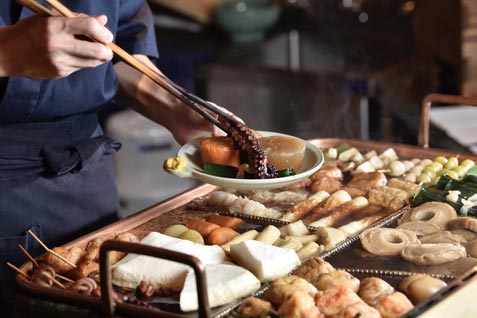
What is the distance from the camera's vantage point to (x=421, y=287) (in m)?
2.21

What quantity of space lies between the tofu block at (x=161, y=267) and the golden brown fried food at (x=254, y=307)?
207 millimetres

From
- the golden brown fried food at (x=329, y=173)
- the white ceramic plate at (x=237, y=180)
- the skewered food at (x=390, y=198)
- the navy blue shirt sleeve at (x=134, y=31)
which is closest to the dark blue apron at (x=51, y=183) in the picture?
the navy blue shirt sleeve at (x=134, y=31)

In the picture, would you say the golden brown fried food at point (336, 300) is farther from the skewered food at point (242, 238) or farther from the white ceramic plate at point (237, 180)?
the white ceramic plate at point (237, 180)

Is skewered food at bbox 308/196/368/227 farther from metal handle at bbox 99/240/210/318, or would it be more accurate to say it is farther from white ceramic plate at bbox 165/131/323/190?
metal handle at bbox 99/240/210/318

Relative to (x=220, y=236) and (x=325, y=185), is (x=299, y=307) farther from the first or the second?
(x=325, y=185)

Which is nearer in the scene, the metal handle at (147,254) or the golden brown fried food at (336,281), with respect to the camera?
the metal handle at (147,254)

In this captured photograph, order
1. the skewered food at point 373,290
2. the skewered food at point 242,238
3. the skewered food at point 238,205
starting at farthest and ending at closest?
the skewered food at point 238,205
the skewered food at point 242,238
the skewered food at point 373,290

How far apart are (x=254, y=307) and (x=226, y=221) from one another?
0.70 metres

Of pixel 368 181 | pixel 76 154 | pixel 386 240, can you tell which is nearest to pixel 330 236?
pixel 386 240

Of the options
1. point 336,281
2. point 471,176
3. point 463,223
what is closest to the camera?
point 336,281

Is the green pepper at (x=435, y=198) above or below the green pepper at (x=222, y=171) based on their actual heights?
below

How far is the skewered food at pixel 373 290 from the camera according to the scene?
2.19 metres

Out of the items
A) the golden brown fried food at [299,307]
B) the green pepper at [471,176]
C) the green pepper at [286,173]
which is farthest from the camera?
the green pepper at [471,176]

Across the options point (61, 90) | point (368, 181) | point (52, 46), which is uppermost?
point (52, 46)
